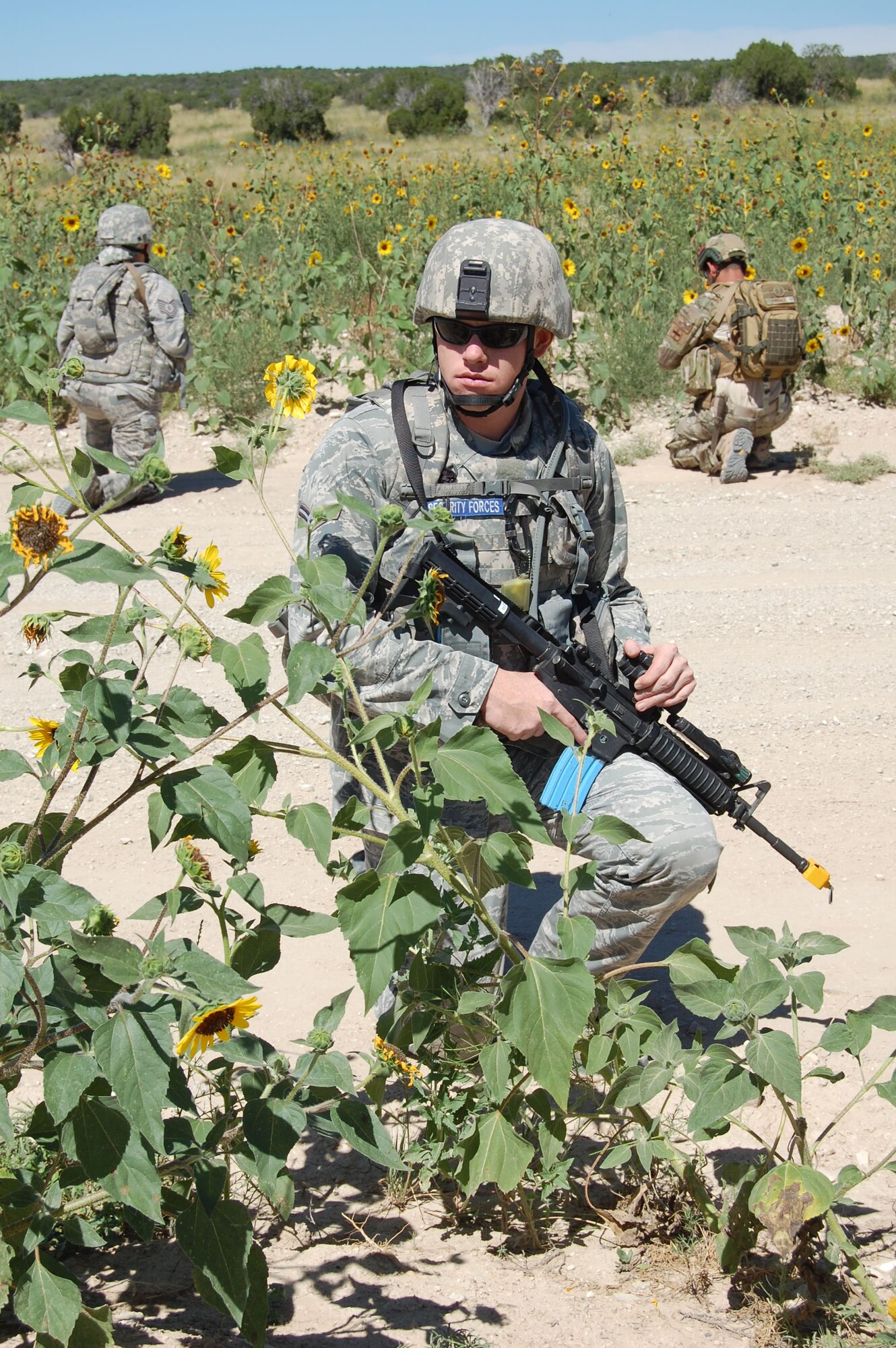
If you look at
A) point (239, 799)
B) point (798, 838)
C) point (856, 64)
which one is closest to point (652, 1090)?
point (239, 799)

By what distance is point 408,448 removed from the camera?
2660mm

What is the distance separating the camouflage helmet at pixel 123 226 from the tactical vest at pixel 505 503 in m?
5.24

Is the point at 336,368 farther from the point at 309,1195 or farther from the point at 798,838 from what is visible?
the point at 309,1195

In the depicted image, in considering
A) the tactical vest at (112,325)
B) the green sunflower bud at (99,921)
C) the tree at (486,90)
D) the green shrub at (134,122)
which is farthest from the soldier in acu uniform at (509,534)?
the tree at (486,90)

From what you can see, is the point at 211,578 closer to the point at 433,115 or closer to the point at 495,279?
the point at 495,279

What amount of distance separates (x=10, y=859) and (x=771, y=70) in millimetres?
29740

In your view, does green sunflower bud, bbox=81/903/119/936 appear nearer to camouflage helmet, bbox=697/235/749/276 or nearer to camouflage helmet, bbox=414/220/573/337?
camouflage helmet, bbox=414/220/573/337

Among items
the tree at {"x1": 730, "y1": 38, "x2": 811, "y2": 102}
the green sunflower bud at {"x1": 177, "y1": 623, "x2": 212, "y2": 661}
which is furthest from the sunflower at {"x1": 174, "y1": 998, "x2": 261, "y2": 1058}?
the tree at {"x1": 730, "y1": 38, "x2": 811, "y2": 102}

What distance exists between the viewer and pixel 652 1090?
1.77 m

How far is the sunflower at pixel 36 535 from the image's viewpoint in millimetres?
1350

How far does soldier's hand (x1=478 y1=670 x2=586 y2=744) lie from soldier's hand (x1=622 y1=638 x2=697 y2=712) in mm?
199

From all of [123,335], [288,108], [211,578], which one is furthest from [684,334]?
[288,108]

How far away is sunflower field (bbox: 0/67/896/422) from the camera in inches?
340

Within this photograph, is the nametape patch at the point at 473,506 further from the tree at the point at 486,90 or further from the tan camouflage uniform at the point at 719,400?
the tree at the point at 486,90
